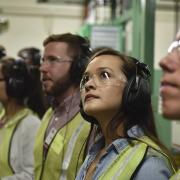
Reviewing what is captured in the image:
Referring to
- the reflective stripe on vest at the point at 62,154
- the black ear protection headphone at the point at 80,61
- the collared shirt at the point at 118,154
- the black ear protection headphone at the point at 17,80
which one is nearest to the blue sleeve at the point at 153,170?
the collared shirt at the point at 118,154

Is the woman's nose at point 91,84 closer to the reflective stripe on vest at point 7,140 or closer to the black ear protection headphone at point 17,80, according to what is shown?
the reflective stripe on vest at point 7,140

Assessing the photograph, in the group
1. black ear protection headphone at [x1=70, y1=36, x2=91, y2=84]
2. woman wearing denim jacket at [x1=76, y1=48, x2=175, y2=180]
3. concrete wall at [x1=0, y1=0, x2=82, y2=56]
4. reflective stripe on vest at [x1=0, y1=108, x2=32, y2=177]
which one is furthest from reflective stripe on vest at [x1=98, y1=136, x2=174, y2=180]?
concrete wall at [x1=0, y1=0, x2=82, y2=56]

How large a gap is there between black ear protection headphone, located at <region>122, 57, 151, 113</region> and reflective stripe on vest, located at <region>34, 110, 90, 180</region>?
429 millimetres

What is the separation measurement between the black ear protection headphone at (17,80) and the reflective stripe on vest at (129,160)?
4.36ft

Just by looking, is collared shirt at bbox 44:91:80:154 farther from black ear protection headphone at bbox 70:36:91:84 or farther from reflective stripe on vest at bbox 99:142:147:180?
reflective stripe on vest at bbox 99:142:147:180

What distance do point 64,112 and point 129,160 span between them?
2.60ft

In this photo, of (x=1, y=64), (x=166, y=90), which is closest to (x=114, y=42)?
(x=1, y=64)

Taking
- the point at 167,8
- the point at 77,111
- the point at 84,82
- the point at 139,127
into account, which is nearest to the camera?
the point at 139,127

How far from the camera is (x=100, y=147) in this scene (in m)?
1.45

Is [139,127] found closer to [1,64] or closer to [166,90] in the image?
[166,90]

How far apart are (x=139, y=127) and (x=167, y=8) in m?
4.98

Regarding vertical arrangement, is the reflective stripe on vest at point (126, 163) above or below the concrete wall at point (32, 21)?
below

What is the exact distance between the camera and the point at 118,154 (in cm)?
127

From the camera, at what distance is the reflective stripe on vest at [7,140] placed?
2.20 metres
